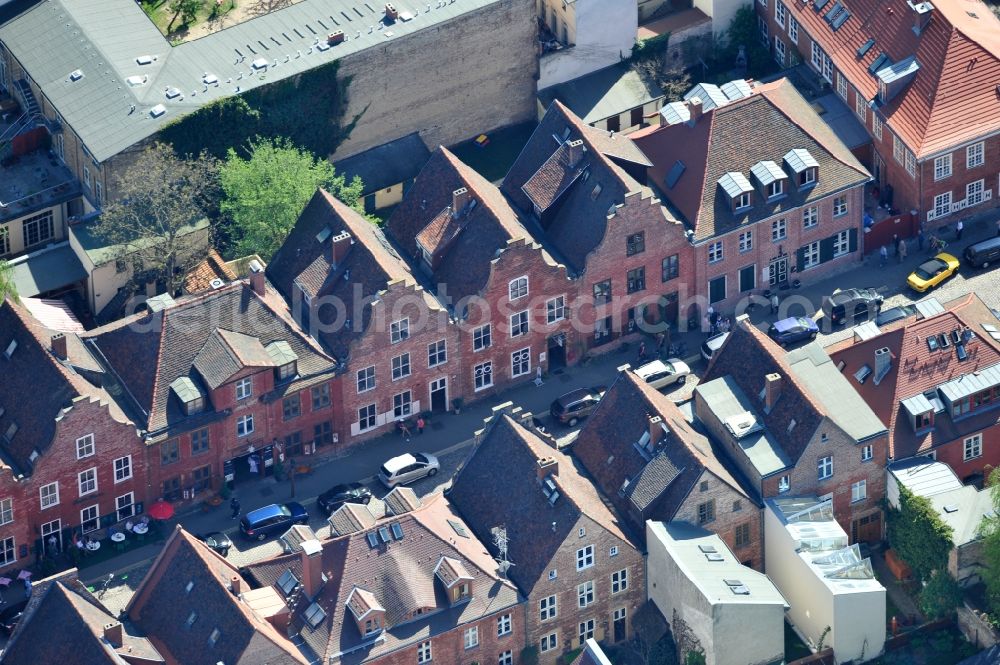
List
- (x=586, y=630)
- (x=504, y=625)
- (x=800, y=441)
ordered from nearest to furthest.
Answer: (x=504, y=625) < (x=586, y=630) < (x=800, y=441)

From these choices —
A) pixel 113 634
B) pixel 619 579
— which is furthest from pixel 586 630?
pixel 113 634

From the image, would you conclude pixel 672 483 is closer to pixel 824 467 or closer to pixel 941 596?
pixel 824 467

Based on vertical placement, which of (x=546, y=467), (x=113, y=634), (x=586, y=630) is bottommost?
(x=586, y=630)

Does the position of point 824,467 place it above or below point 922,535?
above

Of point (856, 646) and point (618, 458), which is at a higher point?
point (618, 458)

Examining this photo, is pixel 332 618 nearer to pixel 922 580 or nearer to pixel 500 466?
pixel 500 466

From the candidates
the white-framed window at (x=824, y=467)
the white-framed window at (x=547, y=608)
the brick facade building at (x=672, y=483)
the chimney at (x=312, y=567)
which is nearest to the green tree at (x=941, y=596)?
the white-framed window at (x=824, y=467)

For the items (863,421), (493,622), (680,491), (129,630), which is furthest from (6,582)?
(863,421)
